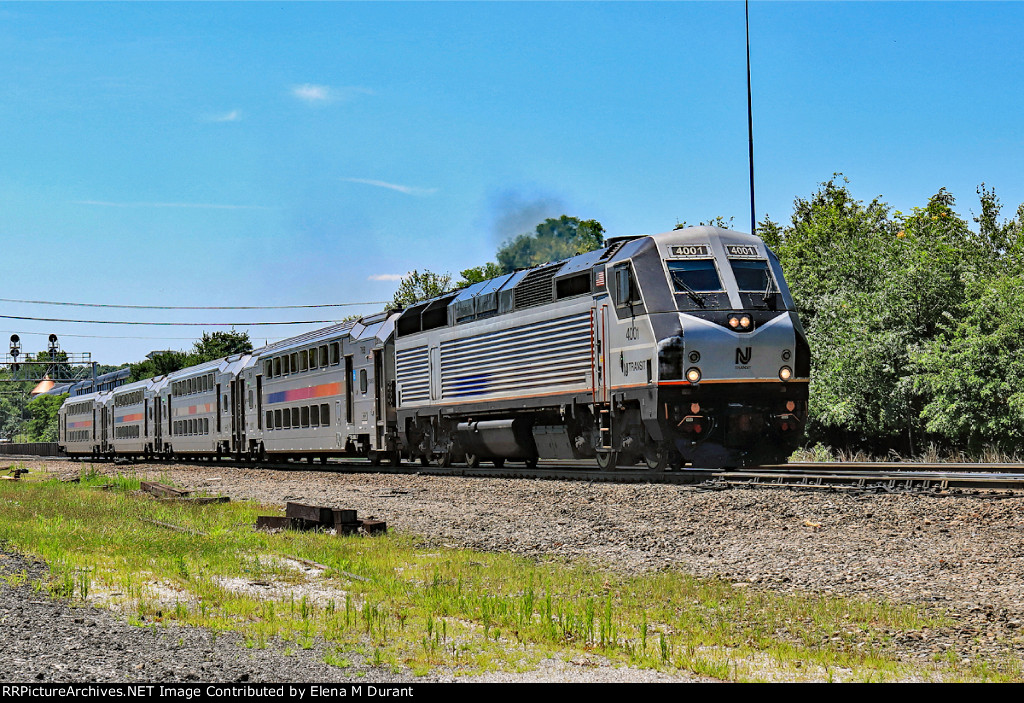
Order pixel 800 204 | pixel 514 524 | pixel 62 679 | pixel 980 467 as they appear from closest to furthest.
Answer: pixel 62 679 → pixel 514 524 → pixel 980 467 → pixel 800 204

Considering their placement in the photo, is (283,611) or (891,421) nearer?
(283,611)

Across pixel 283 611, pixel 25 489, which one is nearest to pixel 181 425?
pixel 25 489

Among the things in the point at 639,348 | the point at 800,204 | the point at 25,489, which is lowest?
the point at 25,489

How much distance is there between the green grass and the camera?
6.38 m

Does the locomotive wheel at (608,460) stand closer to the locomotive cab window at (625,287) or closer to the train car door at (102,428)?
the locomotive cab window at (625,287)

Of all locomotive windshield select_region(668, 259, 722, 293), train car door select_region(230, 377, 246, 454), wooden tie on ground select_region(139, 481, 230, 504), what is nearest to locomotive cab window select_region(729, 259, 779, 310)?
locomotive windshield select_region(668, 259, 722, 293)

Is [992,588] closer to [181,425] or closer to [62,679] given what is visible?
[62,679]

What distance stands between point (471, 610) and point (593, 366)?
11.4m

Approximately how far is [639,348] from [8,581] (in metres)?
11.1

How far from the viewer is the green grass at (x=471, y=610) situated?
6375 millimetres

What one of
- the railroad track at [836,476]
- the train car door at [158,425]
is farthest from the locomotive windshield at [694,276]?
the train car door at [158,425]

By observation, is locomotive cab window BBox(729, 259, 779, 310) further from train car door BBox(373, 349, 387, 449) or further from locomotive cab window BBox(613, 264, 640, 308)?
train car door BBox(373, 349, 387, 449)

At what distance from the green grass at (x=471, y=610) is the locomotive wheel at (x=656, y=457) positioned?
6.60 metres

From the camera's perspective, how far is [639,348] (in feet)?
58.1
